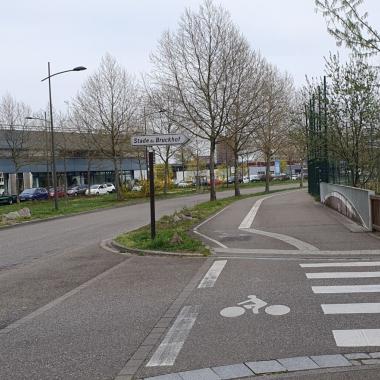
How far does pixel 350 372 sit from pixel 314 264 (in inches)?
227

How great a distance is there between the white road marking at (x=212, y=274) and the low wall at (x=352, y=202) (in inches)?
232

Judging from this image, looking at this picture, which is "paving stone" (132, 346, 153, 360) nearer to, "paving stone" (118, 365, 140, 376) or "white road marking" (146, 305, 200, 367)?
"white road marking" (146, 305, 200, 367)

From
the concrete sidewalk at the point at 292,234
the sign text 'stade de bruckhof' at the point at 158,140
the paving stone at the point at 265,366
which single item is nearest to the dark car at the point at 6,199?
the concrete sidewalk at the point at 292,234

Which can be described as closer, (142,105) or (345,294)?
(345,294)

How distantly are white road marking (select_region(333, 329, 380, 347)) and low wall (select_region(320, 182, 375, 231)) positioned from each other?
961 cm

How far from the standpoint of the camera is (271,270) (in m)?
9.51

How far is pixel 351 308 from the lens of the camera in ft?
21.4

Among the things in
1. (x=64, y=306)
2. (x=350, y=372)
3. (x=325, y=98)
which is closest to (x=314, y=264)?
(x=64, y=306)

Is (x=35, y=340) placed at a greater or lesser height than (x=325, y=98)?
lesser

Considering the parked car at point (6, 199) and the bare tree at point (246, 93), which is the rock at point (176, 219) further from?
the parked car at point (6, 199)

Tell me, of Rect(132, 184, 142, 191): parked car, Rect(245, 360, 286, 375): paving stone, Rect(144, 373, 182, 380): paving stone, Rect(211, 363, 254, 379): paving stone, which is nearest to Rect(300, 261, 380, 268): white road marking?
Rect(245, 360, 286, 375): paving stone

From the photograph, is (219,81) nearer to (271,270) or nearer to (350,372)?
(271,270)

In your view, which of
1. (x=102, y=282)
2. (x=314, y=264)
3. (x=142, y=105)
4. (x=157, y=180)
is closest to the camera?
(x=102, y=282)

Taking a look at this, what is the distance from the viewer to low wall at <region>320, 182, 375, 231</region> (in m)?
14.9
